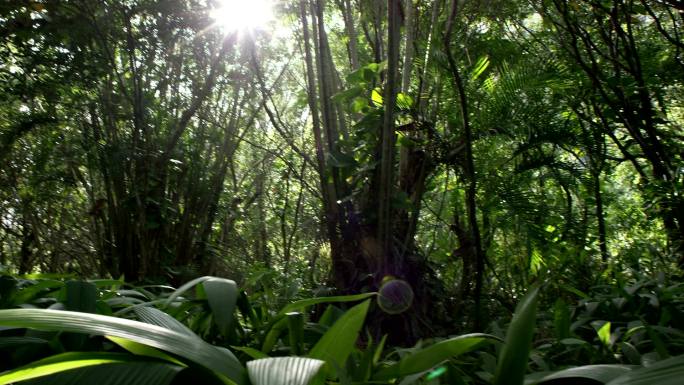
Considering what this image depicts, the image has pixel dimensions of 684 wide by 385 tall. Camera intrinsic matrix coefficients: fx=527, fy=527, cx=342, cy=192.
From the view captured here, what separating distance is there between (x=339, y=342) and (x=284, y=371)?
19 centimetres

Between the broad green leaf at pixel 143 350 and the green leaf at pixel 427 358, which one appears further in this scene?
the green leaf at pixel 427 358

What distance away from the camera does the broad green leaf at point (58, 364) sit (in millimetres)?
446

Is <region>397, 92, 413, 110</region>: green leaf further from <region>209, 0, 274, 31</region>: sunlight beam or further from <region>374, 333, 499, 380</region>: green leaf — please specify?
<region>209, 0, 274, 31</region>: sunlight beam

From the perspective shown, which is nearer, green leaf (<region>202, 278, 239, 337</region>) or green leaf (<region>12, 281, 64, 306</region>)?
green leaf (<region>202, 278, 239, 337</region>)

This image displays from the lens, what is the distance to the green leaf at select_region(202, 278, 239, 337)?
30.2 inches

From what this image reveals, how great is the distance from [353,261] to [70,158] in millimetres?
2620

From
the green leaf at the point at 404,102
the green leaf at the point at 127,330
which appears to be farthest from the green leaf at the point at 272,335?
the green leaf at the point at 404,102

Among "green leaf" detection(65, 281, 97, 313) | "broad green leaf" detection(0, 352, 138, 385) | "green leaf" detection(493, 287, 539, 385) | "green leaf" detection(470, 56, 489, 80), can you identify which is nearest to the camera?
"broad green leaf" detection(0, 352, 138, 385)

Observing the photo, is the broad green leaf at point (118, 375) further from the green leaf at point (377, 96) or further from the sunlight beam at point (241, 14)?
the sunlight beam at point (241, 14)

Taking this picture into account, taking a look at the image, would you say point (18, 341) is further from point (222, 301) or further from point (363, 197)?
point (363, 197)

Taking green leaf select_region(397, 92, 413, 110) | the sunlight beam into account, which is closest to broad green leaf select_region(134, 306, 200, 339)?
green leaf select_region(397, 92, 413, 110)

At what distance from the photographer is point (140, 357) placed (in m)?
0.53

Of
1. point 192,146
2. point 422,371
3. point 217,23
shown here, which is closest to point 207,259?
point 192,146

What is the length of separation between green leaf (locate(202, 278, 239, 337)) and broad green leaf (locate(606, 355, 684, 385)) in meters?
0.51
